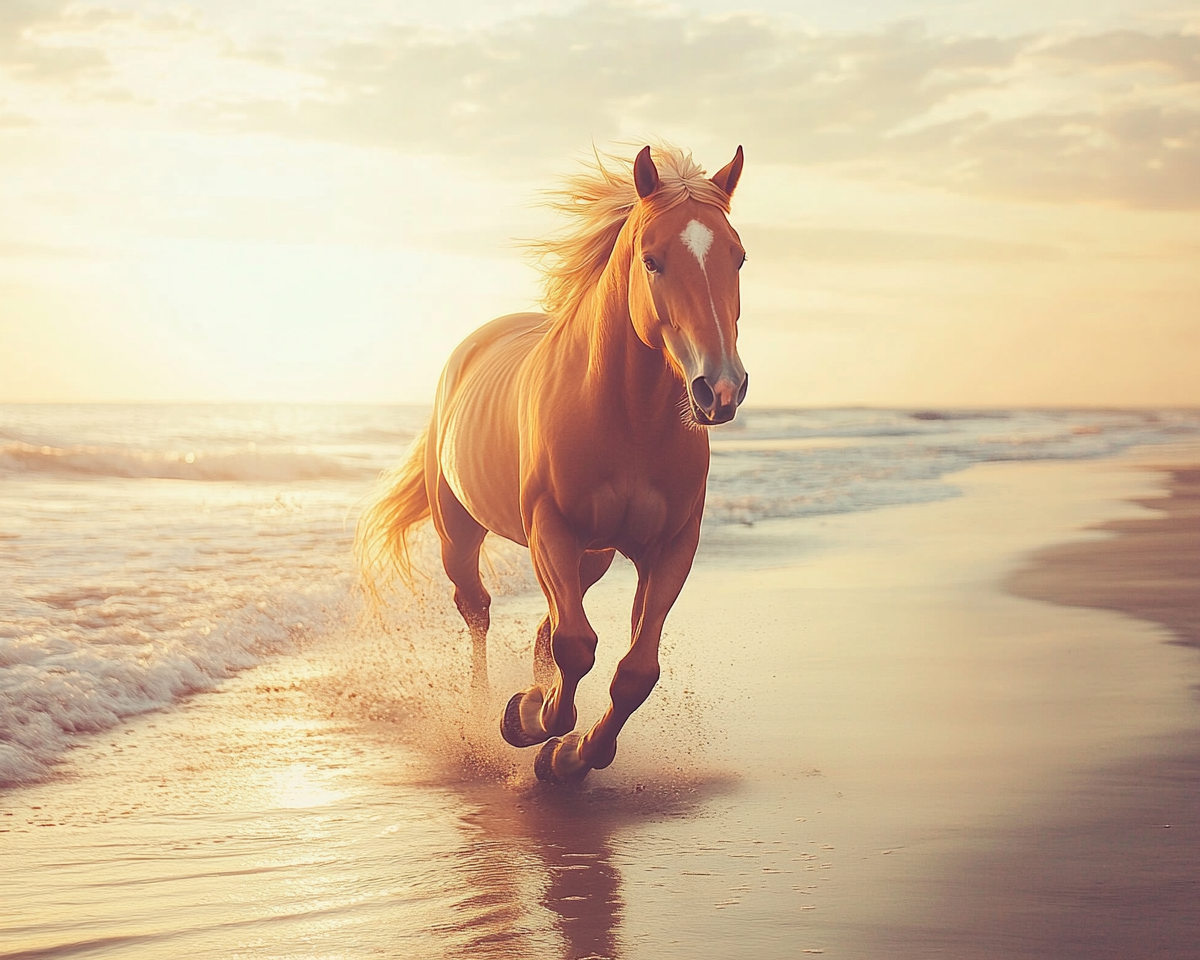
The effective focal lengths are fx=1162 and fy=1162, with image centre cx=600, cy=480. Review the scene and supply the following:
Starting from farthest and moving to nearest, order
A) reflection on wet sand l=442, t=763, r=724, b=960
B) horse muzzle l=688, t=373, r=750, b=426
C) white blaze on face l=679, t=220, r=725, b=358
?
white blaze on face l=679, t=220, r=725, b=358, horse muzzle l=688, t=373, r=750, b=426, reflection on wet sand l=442, t=763, r=724, b=960

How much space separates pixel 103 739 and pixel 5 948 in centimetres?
199

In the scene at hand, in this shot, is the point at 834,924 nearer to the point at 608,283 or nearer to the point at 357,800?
the point at 357,800

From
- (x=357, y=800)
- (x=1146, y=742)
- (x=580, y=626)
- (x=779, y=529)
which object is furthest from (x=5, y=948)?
(x=779, y=529)

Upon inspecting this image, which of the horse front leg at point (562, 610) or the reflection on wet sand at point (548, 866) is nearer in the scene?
the reflection on wet sand at point (548, 866)

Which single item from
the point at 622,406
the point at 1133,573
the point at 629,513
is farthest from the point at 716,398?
the point at 1133,573

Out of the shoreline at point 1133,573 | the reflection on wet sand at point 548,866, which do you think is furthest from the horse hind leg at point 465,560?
the shoreline at point 1133,573

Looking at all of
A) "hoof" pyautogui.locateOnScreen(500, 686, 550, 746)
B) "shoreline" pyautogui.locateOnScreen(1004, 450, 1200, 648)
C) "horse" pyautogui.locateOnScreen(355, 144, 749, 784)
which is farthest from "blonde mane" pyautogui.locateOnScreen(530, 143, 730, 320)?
"shoreline" pyautogui.locateOnScreen(1004, 450, 1200, 648)

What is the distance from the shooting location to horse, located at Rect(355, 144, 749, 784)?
318 cm

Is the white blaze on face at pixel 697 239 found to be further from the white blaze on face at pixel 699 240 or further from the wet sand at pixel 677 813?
the wet sand at pixel 677 813

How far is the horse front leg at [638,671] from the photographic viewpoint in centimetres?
372

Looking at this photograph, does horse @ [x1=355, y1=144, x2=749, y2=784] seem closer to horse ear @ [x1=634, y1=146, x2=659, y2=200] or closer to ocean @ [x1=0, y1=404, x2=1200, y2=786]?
horse ear @ [x1=634, y1=146, x2=659, y2=200]

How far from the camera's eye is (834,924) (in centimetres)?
271

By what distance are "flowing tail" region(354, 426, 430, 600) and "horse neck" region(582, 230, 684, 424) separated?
276 cm

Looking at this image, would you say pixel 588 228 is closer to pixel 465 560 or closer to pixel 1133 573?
pixel 465 560
